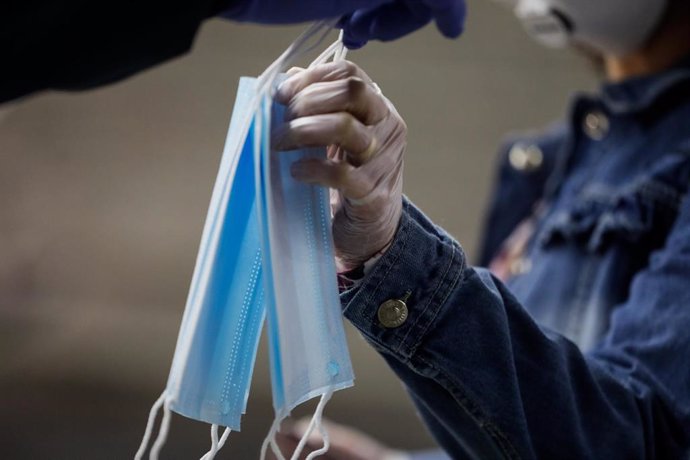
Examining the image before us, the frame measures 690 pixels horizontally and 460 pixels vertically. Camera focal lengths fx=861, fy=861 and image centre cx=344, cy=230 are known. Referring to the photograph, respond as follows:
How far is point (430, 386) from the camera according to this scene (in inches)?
24.4

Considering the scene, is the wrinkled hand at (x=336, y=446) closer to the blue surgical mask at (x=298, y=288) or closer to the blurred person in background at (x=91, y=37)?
the blue surgical mask at (x=298, y=288)

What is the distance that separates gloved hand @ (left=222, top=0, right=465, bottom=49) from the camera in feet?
1.52

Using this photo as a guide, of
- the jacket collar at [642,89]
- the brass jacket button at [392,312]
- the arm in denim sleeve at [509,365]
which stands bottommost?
the arm in denim sleeve at [509,365]

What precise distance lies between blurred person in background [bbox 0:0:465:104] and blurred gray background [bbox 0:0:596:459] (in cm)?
153

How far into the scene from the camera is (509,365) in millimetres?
618

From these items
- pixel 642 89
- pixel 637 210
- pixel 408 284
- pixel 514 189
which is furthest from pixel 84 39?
pixel 514 189

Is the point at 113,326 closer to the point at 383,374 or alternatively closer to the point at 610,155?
the point at 383,374

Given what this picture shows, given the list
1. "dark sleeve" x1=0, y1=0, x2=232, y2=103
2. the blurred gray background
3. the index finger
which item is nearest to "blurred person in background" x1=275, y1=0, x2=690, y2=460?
the index finger

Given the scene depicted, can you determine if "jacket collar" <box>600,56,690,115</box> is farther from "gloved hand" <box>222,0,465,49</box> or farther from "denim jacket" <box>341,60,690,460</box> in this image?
"gloved hand" <box>222,0,465,49</box>

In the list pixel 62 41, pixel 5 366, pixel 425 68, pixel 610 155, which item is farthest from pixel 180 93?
pixel 62 41

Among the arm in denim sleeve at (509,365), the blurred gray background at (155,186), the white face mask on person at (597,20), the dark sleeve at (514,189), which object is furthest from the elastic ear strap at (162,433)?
the blurred gray background at (155,186)

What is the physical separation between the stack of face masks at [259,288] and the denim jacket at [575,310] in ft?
0.17

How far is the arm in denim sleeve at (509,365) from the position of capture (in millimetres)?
585

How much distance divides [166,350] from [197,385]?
1.77 metres
